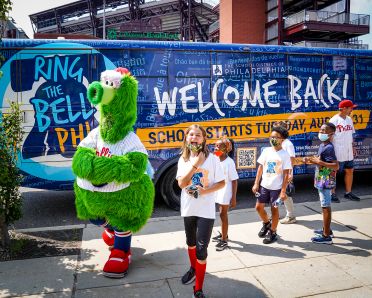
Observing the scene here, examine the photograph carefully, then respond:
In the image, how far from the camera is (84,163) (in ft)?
11.3

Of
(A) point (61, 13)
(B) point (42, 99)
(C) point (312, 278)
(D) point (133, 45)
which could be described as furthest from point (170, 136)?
(A) point (61, 13)

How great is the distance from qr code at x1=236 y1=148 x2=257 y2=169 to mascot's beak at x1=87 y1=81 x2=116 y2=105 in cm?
321

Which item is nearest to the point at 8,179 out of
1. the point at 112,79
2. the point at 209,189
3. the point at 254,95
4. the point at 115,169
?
the point at 115,169

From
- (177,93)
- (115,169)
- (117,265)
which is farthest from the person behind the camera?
(177,93)

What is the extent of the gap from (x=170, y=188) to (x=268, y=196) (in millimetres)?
1983

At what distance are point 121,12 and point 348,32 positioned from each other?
72.5 ft

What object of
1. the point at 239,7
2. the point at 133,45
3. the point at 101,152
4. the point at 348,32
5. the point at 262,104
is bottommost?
the point at 101,152

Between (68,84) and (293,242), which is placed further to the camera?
(68,84)

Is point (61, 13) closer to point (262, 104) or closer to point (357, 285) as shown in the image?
point (262, 104)

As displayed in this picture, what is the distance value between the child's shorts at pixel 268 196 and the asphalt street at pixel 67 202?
188 centimetres

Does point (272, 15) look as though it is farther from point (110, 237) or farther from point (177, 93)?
point (110, 237)

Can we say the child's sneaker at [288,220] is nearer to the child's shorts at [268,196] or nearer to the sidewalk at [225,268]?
the sidewalk at [225,268]

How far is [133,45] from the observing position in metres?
5.55

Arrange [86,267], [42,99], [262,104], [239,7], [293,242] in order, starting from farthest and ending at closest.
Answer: [239,7] → [262,104] → [42,99] → [293,242] → [86,267]
